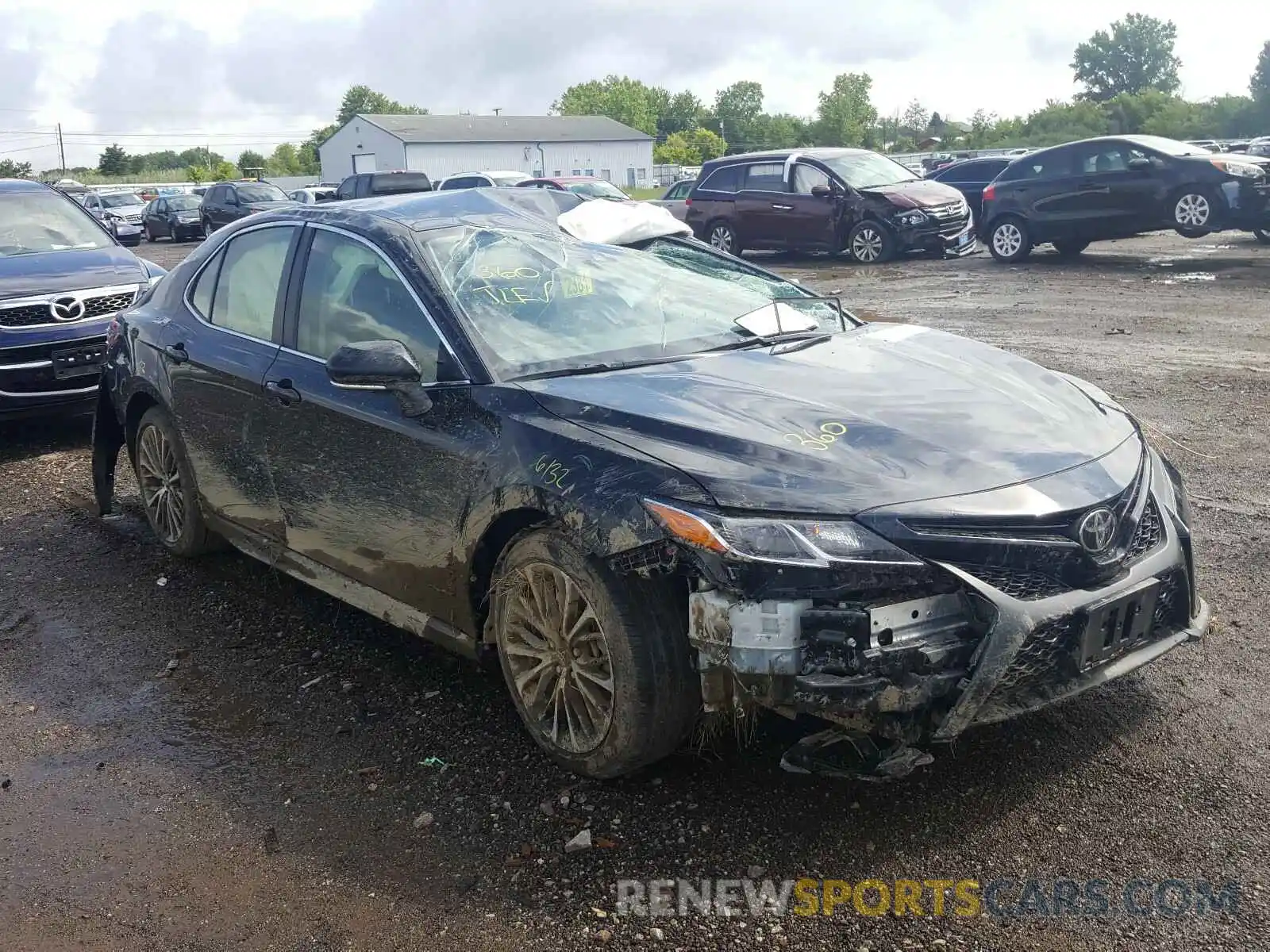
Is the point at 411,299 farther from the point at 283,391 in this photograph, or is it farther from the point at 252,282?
the point at 252,282

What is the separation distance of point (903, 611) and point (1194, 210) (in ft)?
50.4

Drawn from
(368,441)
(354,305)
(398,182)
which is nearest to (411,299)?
(354,305)

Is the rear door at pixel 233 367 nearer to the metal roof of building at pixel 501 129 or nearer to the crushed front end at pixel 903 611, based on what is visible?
the crushed front end at pixel 903 611

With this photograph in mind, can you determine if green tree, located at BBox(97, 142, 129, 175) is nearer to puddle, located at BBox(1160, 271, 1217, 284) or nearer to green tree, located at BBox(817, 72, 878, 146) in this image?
green tree, located at BBox(817, 72, 878, 146)

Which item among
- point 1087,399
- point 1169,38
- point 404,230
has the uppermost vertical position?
point 1169,38

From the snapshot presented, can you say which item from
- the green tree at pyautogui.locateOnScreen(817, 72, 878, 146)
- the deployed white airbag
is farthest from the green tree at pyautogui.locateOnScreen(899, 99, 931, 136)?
the deployed white airbag

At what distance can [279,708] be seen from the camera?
419 centimetres

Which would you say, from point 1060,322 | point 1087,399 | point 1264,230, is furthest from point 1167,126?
point 1087,399

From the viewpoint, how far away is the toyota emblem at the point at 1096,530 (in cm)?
315

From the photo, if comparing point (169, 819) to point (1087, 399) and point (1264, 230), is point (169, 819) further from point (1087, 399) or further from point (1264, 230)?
point (1264, 230)

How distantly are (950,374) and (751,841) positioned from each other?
5.56ft

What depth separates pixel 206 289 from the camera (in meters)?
5.34

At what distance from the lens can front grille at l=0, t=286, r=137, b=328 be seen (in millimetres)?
8141

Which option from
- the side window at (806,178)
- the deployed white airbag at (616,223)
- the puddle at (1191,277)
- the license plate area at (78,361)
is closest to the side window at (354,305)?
the deployed white airbag at (616,223)
